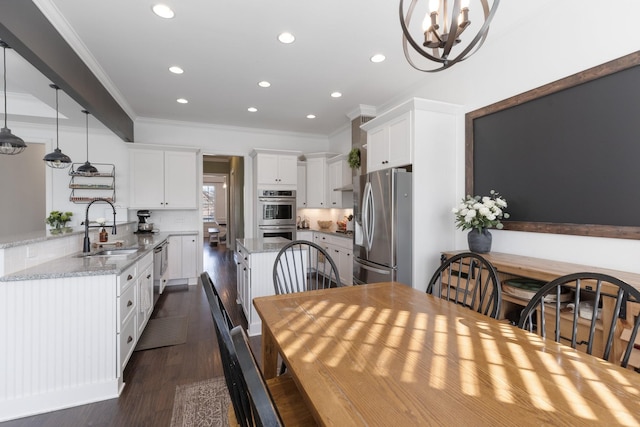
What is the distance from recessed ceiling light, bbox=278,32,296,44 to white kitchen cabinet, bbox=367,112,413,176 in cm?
136

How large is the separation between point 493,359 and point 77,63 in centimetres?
397

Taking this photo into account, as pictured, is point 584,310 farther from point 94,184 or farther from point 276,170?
point 94,184

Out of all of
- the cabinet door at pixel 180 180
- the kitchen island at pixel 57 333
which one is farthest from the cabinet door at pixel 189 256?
the kitchen island at pixel 57 333

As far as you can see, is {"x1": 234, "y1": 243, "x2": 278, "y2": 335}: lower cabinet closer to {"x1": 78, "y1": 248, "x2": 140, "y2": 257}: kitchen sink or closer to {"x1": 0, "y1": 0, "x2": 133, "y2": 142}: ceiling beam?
{"x1": 78, "y1": 248, "x2": 140, "y2": 257}: kitchen sink

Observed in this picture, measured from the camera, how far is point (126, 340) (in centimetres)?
233

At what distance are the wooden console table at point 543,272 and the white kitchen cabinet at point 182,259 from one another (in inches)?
176

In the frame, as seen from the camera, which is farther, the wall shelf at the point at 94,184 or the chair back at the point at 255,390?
the wall shelf at the point at 94,184

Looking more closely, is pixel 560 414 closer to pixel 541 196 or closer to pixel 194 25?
pixel 541 196

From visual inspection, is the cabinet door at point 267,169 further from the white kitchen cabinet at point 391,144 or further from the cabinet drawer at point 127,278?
the cabinet drawer at point 127,278

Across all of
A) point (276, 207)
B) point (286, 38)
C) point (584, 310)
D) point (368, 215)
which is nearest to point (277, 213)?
point (276, 207)

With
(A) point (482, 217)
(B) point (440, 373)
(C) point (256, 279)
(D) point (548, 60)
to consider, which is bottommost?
(C) point (256, 279)

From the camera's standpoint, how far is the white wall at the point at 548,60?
2016mm

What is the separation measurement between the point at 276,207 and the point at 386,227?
2.81 meters

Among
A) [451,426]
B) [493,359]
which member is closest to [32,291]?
[451,426]
